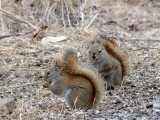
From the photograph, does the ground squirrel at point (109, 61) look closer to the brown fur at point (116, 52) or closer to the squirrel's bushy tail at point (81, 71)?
the brown fur at point (116, 52)

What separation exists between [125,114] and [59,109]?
62cm

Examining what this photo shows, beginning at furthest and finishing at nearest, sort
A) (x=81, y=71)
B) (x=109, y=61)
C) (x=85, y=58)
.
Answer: (x=85, y=58) < (x=109, y=61) < (x=81, y=71)

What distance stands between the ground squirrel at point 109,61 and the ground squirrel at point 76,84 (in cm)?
83

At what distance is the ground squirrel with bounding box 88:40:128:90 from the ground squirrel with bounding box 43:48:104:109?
0.83 metres

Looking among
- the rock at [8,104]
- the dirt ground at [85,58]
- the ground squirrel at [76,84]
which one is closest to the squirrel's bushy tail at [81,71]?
the ground squirrel at [76,84]

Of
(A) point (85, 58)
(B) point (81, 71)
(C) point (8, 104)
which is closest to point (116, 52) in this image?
(A) point (85, 58)

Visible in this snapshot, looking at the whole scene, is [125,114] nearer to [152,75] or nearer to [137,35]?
[152,75]

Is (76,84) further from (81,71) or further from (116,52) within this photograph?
(116,52)

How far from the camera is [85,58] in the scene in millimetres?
6996

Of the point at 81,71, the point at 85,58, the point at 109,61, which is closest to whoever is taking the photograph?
the point at 81,71

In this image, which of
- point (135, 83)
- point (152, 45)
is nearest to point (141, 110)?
point (135, 83)

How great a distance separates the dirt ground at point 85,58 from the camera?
220 inches

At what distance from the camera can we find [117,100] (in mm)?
5992

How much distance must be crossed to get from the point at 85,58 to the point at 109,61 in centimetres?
49
